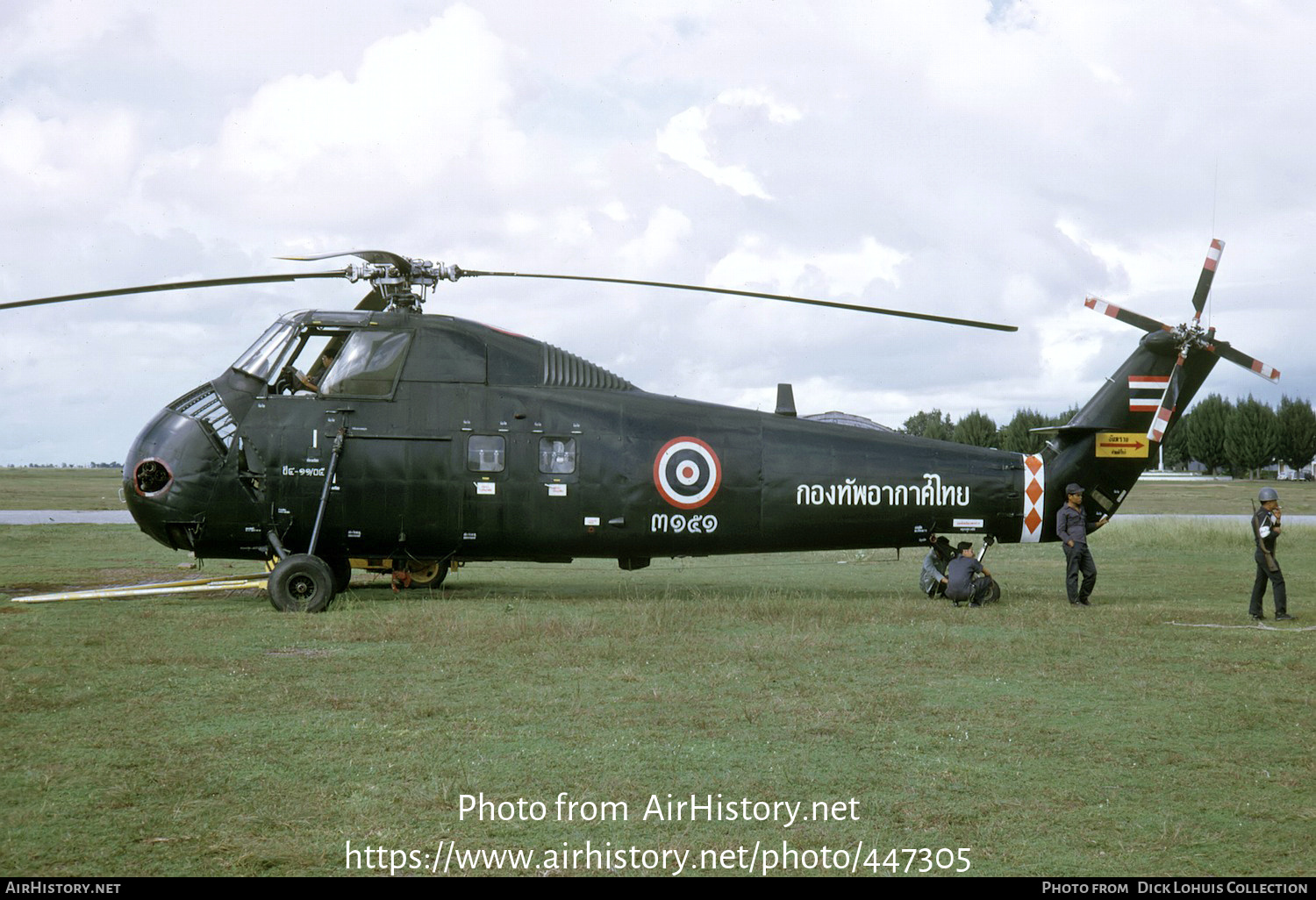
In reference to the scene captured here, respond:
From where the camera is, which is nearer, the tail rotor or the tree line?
the tail rotor

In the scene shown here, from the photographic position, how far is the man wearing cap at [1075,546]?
59.2ft

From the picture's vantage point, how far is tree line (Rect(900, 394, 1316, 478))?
131500 mm

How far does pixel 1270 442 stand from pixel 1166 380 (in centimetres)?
14077

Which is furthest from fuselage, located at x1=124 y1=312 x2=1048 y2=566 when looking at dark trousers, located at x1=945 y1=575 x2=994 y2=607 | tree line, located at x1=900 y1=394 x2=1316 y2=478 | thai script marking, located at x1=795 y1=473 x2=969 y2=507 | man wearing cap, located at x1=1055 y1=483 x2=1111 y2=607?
tree line, located at x1=900 y1=394 x2=1316 y2=478

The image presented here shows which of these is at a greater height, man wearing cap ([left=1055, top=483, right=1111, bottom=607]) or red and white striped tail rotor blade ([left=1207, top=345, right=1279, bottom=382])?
red and white striped tail rotor blade ([left=1207, top=345, right=1279, bottom=382])

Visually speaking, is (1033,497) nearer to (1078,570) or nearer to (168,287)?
(1078,570)

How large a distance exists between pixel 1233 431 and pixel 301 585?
15040cm

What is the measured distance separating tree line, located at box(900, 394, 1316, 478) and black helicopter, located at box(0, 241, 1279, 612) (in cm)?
11297

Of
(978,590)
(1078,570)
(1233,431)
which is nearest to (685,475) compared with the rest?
(978,590)

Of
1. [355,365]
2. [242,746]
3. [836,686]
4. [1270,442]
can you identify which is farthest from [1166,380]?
[1270,442]

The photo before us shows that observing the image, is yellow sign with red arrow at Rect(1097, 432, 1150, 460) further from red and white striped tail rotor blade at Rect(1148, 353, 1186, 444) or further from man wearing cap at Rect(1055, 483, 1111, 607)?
man wearing cap at Rect(1055, 483, 1111, 607)

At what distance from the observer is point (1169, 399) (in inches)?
752

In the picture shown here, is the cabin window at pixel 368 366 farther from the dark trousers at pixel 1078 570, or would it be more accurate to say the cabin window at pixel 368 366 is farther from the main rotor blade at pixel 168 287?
the dark trousers at pixel 1078 570

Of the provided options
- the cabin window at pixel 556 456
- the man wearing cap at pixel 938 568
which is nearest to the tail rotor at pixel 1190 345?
the man wearing cap at pixel 938 568
